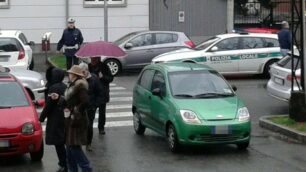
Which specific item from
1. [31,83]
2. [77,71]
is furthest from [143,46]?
[77,71]

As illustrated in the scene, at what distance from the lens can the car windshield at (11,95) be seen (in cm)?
1130

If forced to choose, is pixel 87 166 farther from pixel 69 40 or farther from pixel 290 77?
pixel 69 40

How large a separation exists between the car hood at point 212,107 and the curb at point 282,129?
1517mm

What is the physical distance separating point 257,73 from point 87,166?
13754 mm

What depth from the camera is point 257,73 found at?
22297 mm

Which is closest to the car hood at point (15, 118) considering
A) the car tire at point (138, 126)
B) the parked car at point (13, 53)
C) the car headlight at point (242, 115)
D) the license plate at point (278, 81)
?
the car tire at point (138, 126)

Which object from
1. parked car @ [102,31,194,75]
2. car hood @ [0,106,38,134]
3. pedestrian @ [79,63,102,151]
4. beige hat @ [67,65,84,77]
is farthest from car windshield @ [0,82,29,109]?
parked car @ [102,31,194,75]

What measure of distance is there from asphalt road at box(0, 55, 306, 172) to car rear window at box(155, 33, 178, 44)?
9689 mm

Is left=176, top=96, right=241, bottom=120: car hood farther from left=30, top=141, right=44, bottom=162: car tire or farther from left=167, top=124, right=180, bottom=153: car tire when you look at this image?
left=30, top=141, right=44, bottom=162: car tire

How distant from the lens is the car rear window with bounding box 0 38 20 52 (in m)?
21.4

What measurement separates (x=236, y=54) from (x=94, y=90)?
10246 mm

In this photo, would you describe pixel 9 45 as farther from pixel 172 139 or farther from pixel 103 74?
pixel 172 139

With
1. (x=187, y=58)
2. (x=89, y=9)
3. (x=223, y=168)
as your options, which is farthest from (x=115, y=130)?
(x=89, y=9)

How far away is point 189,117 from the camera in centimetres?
1153
